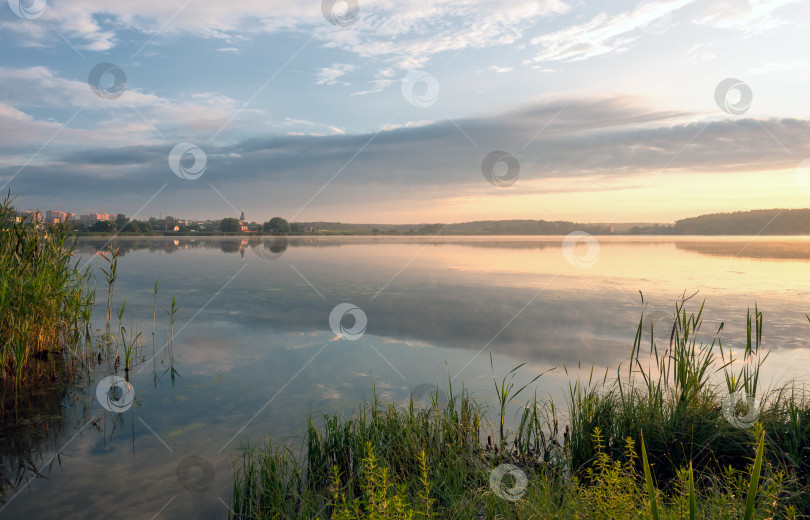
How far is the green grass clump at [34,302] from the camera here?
7664mm

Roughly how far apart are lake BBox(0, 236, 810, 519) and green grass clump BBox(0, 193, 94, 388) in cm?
89

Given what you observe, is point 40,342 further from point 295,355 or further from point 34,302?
point 295,355

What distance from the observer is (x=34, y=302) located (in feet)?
27.0

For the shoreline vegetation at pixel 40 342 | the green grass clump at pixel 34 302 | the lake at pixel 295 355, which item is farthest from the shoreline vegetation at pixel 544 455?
the green grass clump at pixel 34 302

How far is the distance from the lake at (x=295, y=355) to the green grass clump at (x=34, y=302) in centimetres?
89

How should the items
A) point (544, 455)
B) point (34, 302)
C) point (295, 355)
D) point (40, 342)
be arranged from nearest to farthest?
point (544, 455) < point (34, 302) < point (40, 342) < point (295, 355)

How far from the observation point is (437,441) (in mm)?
5414

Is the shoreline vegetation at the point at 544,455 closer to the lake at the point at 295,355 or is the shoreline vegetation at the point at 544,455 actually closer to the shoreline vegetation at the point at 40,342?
the lake at the point at 295,355

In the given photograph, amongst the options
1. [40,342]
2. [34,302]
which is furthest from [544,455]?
[40,342]

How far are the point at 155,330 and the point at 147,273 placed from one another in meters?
13.0

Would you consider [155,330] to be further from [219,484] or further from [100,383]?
[219,484]

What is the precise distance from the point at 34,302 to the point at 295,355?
192 inches

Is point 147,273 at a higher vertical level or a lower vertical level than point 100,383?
higher

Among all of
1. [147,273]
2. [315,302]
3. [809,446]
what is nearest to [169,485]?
[809,446]
